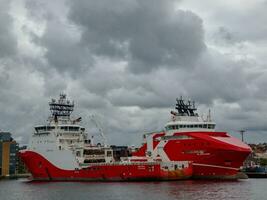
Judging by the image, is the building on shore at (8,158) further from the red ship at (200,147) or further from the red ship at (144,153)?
the red ship at (200,147)

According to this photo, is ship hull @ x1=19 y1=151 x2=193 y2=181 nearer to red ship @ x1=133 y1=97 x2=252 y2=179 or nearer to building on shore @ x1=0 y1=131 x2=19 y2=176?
red ship @ x1=133 y1=97 x2=252 y2=179

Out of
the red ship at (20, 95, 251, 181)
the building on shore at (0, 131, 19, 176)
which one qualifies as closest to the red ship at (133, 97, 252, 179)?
the red ship at (20, 95, 251, 181)

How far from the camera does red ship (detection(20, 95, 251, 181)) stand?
62312 millimetres

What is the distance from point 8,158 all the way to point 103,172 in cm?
7757

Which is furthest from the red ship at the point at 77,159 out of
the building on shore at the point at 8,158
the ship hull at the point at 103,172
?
the building on shore at the point at 8,158

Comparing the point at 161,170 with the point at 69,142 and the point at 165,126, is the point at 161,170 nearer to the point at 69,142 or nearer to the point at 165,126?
the point at 165,126

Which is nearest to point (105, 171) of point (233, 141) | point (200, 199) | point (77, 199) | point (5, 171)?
point (233, 141)

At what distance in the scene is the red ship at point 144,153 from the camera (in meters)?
62.3

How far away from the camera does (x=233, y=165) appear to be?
207 feet

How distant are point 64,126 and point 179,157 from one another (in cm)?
2157

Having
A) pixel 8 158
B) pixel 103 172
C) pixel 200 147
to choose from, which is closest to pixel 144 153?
pixel 103 172

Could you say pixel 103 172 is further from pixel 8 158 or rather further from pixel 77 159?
pixel 8 158

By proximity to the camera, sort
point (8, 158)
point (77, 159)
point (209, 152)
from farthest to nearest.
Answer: point (8, 158) < point (77, 159) < point (209, 152)

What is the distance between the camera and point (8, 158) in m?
138
